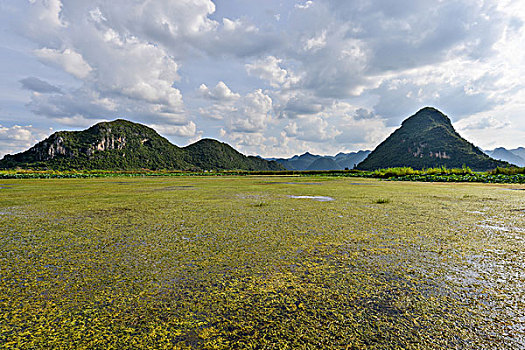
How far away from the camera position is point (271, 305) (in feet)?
7.51

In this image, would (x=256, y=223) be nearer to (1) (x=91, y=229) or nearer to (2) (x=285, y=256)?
(2) (x=285, y=256)

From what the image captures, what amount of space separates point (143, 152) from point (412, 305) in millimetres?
126783

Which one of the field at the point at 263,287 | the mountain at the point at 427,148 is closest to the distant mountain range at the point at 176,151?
the mountain at the point at 427,148

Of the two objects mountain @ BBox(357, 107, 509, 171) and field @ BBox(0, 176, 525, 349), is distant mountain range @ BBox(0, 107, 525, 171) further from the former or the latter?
field @ BBox(0, 176, 525, 349)

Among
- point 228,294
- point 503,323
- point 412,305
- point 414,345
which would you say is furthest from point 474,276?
point 228,294

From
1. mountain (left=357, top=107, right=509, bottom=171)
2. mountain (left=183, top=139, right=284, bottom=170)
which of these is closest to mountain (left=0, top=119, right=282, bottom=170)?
mountain (left=183, top=139, right=284, bottom=170)

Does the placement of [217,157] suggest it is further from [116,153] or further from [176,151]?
[116,153]

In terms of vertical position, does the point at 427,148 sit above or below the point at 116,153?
above

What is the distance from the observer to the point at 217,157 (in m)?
142

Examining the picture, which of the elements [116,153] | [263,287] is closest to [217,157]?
[116,153]

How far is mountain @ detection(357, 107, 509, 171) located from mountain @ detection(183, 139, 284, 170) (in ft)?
218

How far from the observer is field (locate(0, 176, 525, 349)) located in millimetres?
1858

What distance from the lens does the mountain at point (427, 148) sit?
308 ft

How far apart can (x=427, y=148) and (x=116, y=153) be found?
13004cm
